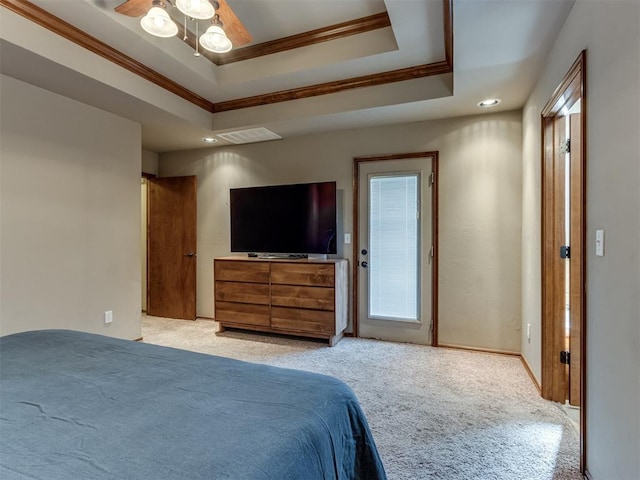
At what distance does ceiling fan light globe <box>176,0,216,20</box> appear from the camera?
5.96 ft

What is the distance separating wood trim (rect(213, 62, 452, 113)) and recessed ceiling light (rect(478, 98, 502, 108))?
1.50 ft

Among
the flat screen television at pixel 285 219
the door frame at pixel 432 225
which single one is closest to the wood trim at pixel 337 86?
the door frame at pixel 432 225

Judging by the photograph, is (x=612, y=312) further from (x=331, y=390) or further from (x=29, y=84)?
(x=29, y=84)

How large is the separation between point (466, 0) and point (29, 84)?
3.27 meters

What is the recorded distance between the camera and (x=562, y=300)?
2.38 m

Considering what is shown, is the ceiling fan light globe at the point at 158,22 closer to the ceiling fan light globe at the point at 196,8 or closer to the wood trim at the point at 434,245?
the ceiling fan light globe at the point at 196,8

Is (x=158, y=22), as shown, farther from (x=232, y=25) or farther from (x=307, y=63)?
(x=307, y=63)

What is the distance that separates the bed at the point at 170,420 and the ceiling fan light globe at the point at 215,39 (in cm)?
186

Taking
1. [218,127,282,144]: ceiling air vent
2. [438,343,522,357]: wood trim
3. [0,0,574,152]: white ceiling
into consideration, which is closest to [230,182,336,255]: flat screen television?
[218,127,282,144]: ceiling air vent

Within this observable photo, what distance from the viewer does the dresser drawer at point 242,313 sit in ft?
12.6

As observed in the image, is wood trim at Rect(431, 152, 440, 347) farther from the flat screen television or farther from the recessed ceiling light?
the flat screen television

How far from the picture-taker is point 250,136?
4086 millimetres

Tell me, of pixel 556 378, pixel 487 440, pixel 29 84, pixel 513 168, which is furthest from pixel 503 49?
pixel 29 84

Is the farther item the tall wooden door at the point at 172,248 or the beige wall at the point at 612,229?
the tall wooden door at the point at 172,248
